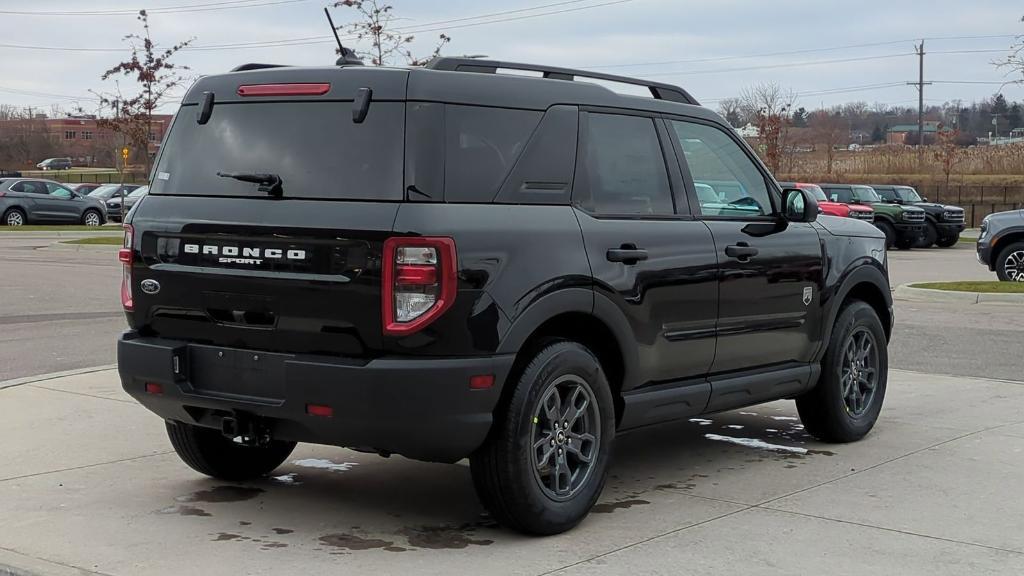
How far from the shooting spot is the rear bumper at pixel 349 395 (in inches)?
201

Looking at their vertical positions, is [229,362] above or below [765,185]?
below

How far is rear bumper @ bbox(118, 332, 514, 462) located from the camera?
5.12 metres

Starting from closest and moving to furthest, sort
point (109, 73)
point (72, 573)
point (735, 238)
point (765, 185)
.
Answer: point (72, 573)
point (735, 238)
point (765, 185)
point (109, 73)

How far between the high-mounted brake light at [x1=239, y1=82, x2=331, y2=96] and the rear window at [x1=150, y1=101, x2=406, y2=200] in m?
0.05

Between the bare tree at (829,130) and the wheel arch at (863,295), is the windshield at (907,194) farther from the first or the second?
the wheel arch at (863,295)

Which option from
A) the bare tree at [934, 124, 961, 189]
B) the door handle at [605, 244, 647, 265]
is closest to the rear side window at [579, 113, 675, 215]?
the door handle at [605, 244, 647, 265]

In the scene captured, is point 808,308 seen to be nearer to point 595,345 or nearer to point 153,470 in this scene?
point 595,345

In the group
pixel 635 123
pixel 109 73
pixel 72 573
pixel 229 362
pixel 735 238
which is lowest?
pixel 72 573

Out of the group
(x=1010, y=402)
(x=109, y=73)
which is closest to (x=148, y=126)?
(x=109, y=73)

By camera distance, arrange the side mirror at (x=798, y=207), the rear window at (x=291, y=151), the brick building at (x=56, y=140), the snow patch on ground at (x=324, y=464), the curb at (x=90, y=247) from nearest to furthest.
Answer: the rear window at (x=291, y=151), the snow patch on ground at (x=324, y=464), the side mirror at (x=798, y=207), the curb at (x=90, y=247), the brick building at (x=56, y=140)

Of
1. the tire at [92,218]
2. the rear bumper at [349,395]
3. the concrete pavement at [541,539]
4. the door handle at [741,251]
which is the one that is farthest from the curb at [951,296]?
the tire at [92,218]

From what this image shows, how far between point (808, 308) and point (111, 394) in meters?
5.00

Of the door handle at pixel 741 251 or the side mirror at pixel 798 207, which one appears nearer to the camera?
the door handle at pixel 741 251

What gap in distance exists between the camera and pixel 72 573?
4.97m
